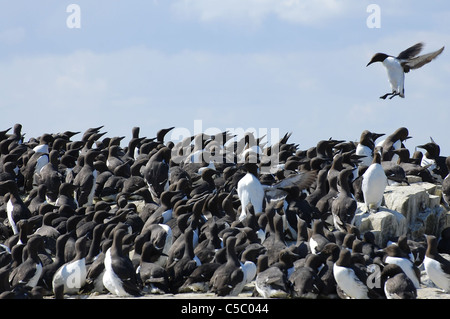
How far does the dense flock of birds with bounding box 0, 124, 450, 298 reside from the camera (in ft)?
45.1

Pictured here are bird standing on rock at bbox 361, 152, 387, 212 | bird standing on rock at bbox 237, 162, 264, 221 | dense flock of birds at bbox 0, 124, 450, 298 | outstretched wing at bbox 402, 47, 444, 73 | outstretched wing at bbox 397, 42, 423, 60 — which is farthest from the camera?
outstretched wing at bbox 397, 42, 423, 60

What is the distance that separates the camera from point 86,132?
27.8m

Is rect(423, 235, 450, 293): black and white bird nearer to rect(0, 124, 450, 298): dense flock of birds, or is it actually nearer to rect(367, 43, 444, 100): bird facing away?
rect(0, 124, 450, 298): dense flock of birds

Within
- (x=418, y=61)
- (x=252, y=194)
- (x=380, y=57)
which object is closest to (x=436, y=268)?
(x=252, y=194)

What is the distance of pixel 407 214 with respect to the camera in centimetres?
1791

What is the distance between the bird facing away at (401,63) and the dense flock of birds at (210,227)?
1514mm

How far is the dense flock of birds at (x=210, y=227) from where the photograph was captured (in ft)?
45.1

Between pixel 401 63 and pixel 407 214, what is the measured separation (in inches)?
277

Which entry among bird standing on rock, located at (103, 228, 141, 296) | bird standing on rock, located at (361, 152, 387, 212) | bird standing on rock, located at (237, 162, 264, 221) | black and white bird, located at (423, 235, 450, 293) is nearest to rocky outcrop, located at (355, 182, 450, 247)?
bird standing on rock, located at (361, 152, 387, 212)

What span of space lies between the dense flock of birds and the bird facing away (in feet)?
4.97

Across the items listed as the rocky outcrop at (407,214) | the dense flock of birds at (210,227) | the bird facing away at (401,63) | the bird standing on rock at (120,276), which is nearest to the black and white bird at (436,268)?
the dense flock of birds at (210,227)

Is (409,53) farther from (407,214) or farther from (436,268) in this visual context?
(436,268)

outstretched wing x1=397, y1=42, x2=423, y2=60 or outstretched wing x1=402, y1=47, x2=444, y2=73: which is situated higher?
outstretched wing x1=397, y1=42, x2=423, y2=60

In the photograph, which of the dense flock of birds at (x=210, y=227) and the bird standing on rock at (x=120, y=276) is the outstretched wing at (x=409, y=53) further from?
A: the bird standing on rock at (x=120, y=276)
